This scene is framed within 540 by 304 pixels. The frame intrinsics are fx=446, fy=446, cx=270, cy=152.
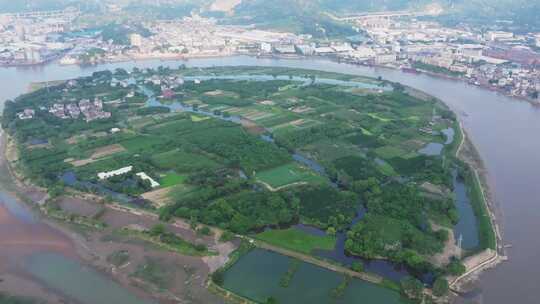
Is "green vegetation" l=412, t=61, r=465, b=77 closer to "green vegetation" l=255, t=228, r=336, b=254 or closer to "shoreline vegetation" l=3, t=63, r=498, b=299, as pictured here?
"shoreline vegetation" l=3, t=63, r=498, b=299

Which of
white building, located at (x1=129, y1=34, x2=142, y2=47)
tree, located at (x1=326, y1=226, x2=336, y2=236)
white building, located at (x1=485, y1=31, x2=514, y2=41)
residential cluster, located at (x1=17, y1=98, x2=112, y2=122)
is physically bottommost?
tree, located at (x1=326, y1=226, x2=336, y2=236)

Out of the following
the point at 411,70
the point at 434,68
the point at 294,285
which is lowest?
the point at 294,285

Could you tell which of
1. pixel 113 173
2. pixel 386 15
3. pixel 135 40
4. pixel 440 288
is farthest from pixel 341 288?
pixel 386 15

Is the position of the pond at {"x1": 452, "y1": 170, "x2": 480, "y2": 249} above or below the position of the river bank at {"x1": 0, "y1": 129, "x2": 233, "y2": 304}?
above

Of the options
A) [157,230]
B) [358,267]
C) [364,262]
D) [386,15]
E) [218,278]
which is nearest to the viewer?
[218,278]

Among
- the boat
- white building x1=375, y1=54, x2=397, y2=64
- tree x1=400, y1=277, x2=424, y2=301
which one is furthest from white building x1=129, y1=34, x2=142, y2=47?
tree x1=400, y1=277, x2=424, y2=301

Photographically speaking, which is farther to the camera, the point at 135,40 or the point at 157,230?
the point at 135,40

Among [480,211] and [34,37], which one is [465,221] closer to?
[480,211]
